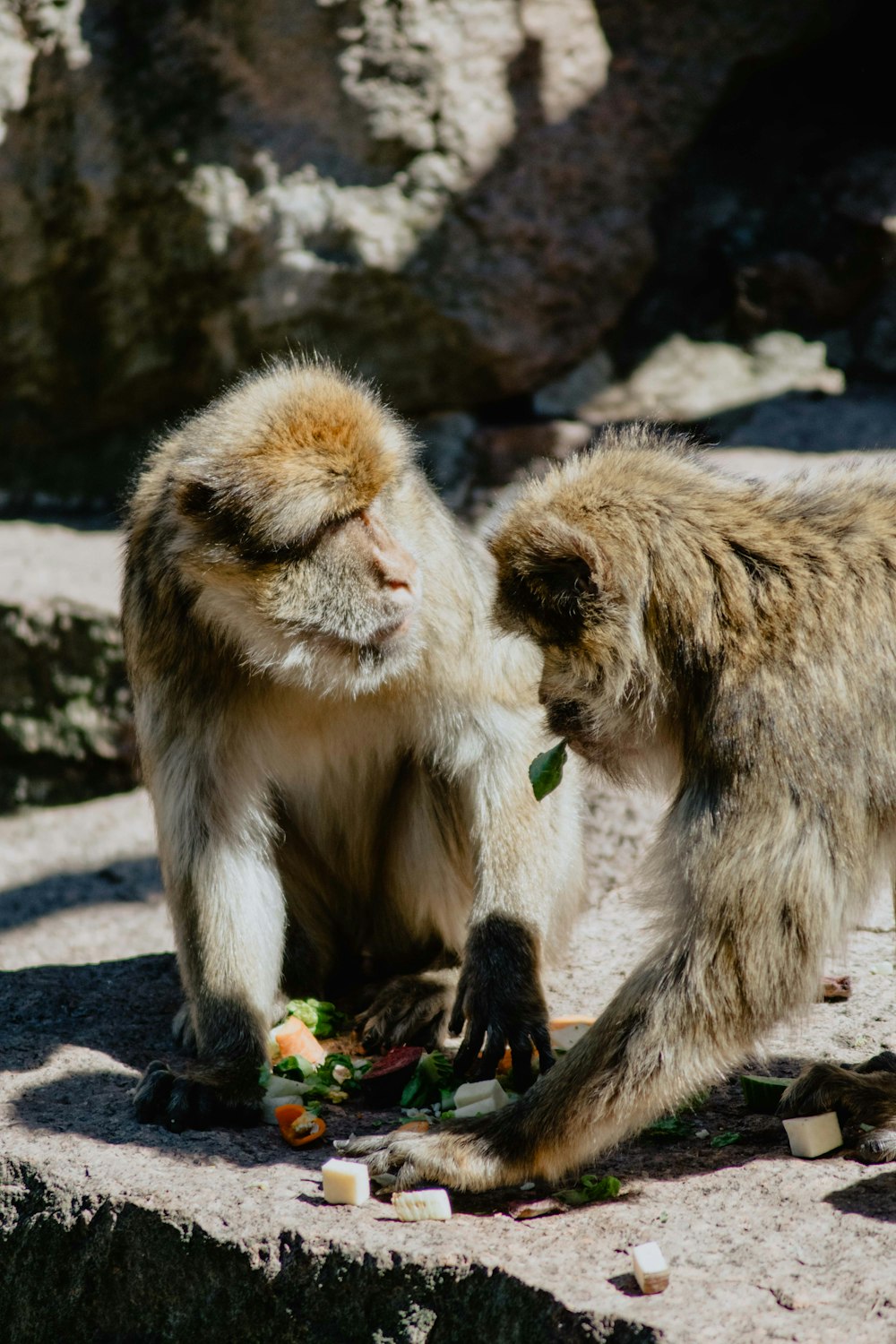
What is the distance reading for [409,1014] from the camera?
3.62 m

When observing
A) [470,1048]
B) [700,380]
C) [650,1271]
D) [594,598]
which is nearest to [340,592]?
[594,598]

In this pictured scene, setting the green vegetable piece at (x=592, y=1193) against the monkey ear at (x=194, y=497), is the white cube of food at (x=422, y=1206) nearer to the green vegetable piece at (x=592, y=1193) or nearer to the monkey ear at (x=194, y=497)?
the green vegetable piece at (x=592, y=1193)

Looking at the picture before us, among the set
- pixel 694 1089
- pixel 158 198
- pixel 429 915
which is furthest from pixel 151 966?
pixel 158 198

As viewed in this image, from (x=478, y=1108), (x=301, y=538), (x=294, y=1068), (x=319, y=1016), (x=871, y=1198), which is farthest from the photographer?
(x=319, y=1016)

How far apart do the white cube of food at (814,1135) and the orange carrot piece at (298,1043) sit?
1.17 m

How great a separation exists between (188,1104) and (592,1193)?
2.98 feet

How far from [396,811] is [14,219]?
15.4ft

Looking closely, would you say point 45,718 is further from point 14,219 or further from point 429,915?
point 429,915

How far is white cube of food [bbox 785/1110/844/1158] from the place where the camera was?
2.73m

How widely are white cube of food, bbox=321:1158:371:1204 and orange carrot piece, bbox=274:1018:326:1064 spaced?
0.78 metres

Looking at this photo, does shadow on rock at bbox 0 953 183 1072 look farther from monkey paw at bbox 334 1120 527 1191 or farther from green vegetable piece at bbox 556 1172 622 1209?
green vegetable piece at bbox 556 1172 622 1209

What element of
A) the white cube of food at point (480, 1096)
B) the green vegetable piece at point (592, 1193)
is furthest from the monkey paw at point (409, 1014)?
the green vegetable piece at point (592, 1193)

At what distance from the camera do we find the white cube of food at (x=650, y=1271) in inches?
89.6

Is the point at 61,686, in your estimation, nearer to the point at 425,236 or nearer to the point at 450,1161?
the point at 425,236
